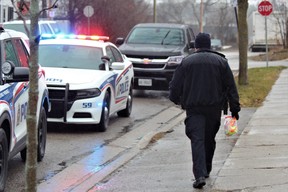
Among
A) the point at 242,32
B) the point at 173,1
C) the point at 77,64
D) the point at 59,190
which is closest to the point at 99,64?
the point at 77,64

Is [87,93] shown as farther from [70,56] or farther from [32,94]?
[32,94]

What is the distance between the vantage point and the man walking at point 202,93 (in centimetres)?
611

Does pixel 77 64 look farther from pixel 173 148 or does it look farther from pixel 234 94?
pixel 234 94

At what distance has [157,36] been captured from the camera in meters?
16.6

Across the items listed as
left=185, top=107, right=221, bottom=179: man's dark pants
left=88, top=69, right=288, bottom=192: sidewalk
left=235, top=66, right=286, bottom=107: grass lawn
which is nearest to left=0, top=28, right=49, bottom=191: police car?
left=88, top=69, right=288, bottom=192: sidewalk

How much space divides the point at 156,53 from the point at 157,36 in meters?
1.36

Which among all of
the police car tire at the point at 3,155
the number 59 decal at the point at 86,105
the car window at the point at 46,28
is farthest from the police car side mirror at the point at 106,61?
the car window at the point at 46,28

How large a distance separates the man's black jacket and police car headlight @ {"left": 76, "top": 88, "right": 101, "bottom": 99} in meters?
3.69

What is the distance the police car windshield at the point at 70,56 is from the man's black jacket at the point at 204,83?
15.7 feet

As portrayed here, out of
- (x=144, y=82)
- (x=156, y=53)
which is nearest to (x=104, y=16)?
(x=156, y=53)

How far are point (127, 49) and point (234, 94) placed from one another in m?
9.85

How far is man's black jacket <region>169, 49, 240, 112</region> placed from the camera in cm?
611

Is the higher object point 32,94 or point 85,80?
point 32,94

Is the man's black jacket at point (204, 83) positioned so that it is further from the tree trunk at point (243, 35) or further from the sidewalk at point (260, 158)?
the tree trunk at point (243, 35)
